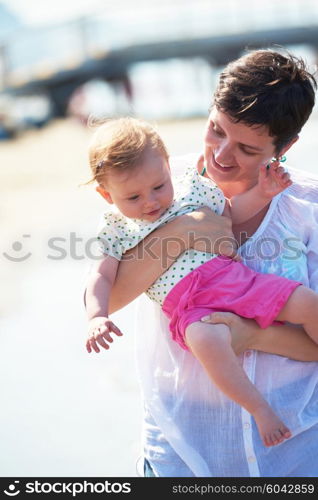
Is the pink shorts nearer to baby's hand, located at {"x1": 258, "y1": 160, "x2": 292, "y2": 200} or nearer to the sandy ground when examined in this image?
baby's hand, located at {"x1": 258, "y1": 160, "x2": 292, "y2": 200}

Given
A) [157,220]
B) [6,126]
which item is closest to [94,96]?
[6,126]

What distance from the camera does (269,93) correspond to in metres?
2.30

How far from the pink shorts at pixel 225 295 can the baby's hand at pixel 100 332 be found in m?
0.18

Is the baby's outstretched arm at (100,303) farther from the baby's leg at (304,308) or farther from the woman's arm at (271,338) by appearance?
the baby's leg at (304,308)

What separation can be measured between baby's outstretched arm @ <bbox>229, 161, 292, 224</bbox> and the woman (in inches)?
1.3

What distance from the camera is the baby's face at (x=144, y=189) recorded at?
228 cm

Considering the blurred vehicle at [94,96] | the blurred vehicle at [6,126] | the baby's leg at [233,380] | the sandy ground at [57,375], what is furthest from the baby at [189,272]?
the blurred vehicle at [94,96]

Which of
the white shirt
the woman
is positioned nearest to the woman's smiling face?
the woman

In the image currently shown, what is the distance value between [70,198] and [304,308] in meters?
8.60

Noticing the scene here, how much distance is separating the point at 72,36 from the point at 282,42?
267 inches

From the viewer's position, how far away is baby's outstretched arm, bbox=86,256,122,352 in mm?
2137

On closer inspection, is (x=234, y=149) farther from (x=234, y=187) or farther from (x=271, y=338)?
(x=271, y=338)

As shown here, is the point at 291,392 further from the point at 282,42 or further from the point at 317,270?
the point at 282,42
